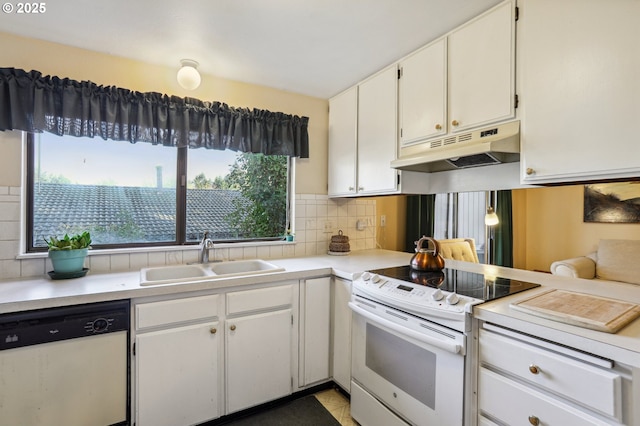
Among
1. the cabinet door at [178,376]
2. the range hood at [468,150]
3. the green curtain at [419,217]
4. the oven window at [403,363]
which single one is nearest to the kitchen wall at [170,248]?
the green curtain at [419,217]

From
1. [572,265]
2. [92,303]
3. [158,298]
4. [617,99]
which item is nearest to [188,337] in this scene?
[158,298]

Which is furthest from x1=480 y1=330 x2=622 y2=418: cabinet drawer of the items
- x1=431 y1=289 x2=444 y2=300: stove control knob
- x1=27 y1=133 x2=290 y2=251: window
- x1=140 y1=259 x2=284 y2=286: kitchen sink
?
x1=27 y1=133 x2=290 y2=251: window

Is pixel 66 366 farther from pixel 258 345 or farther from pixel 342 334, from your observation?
pixel 342 334

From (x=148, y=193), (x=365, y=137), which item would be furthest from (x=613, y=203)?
(x=148, y=193)

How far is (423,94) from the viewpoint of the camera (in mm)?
1898

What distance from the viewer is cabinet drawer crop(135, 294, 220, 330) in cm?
155

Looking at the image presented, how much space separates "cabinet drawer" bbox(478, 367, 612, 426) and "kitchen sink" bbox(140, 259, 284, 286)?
127cm

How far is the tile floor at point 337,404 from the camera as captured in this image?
1835mm

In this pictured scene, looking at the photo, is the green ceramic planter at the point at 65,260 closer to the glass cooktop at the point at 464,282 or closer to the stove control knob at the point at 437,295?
the glass cooktop at the point at 464,282

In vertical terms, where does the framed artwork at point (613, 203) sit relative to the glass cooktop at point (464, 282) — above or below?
above

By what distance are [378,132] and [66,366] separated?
7.44 ft

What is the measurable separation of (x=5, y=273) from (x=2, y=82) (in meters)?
1.08

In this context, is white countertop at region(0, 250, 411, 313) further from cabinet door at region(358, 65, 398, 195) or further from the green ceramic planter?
cabinet door at region(358, 65, 398, 195)

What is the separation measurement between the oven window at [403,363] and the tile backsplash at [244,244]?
3.73ft
